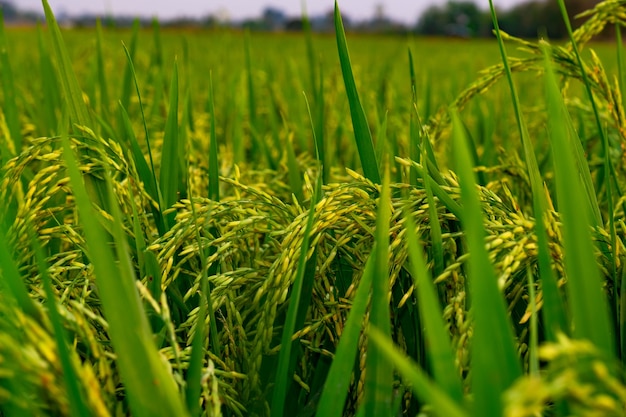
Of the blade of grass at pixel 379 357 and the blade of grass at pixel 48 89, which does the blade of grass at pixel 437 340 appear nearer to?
the blade of grass at pixel 379 357

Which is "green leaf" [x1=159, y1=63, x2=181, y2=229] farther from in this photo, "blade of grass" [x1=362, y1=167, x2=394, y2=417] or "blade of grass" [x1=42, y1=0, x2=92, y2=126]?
"blade of grass" [x1=362, y1=167, x2=394, y2=417]

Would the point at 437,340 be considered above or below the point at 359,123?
below

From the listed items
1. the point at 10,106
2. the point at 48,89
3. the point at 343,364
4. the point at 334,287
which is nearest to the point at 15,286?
the point at 343,364

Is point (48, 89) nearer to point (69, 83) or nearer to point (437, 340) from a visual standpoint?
point (69, 83)

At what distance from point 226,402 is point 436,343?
259 millimetres

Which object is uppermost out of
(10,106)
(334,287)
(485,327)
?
(10,106)

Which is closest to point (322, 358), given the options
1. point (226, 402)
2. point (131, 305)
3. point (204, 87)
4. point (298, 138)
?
point (226, 402)

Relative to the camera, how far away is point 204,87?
3.03 m

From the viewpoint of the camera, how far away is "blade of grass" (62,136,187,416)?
16.2 inches

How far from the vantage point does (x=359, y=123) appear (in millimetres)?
792

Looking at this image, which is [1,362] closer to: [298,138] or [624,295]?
[624,295]

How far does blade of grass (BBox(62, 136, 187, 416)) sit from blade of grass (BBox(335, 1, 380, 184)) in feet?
1.27

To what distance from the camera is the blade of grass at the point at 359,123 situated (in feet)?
2.55

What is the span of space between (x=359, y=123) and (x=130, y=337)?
450 mm
